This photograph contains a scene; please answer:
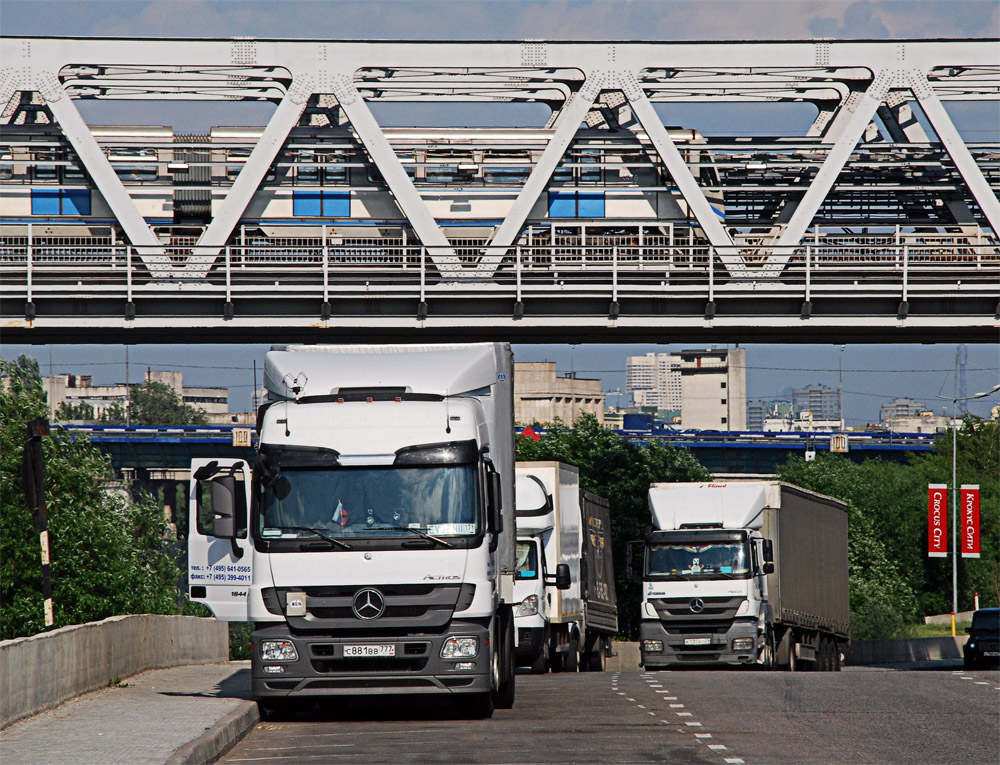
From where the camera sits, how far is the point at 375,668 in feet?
48.4

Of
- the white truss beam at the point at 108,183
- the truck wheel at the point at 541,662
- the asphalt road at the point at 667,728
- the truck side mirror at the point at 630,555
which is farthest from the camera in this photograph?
the white truss beam at the point at 108,183

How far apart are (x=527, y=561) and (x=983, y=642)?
1950 cm

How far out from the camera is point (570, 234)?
4119 centimetres

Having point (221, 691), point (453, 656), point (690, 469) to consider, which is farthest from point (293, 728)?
point (690, 469)

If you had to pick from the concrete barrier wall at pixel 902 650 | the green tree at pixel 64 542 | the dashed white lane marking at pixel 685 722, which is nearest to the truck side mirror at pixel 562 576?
the dashed white lane marking at pixel 685 722

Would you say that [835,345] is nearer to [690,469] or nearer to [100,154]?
[100,154]

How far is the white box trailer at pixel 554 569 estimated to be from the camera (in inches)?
1035

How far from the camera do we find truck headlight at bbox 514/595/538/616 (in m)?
26.2

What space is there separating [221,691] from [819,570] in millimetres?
18838

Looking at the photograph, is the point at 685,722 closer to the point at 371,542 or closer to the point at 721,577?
the point at 371,542

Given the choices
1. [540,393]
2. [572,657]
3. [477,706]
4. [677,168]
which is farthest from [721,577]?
[540,393]

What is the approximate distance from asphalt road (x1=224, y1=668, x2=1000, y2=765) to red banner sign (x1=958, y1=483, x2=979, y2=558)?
53299 millimetres

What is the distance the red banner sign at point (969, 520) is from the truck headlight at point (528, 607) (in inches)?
1963

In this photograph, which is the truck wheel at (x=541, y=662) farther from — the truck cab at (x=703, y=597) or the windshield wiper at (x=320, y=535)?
the windshield wiper at (x=320, y=535)
